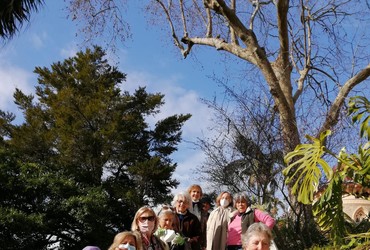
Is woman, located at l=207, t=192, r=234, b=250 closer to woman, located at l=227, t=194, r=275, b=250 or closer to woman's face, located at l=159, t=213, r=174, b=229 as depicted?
woman, located at l=227, t=194, r=275, b=250

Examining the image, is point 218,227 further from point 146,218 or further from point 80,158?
point 80,158

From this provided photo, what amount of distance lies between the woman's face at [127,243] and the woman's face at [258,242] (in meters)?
1.02

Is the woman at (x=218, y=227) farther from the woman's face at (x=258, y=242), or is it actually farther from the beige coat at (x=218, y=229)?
the woman's face at (x=258, y=242)

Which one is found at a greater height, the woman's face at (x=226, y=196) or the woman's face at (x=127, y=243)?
the woman's face at (x=226, y=196)

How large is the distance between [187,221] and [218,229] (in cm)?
45

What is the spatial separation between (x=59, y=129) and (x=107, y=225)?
447cm

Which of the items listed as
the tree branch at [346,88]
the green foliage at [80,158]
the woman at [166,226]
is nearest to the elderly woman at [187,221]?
the woman at [166,226]

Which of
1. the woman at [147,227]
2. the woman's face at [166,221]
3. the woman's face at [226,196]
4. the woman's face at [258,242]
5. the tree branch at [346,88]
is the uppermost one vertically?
the tree branch at [346,88]

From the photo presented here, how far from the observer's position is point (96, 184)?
56.5 ft

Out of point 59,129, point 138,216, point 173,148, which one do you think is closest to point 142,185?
point 173,148

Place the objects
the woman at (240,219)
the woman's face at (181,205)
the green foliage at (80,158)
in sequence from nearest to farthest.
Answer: the woman's face at (181,205) → the woman at (240,219) → the green foliage at (80,158)

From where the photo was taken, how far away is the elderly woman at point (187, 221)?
644cm


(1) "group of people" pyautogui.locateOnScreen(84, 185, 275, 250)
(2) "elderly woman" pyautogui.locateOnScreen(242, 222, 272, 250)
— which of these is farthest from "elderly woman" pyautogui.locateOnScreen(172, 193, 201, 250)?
(2) "elderly woman" pyautogui.locateOnScreen(242, 222, 272, 250)

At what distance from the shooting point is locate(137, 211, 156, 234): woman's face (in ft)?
16.7
